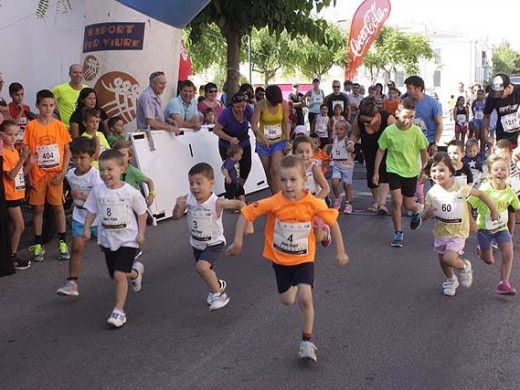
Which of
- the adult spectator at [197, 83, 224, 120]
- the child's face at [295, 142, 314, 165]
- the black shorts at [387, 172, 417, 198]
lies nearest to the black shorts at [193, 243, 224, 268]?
the child's face at [295, 142, 314, 165]

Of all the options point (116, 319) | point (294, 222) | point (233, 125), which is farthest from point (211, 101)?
point (294, 222)

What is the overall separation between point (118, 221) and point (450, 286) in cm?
293

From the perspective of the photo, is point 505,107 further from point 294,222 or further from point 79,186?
point 79,186

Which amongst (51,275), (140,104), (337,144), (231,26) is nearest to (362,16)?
(231,26)

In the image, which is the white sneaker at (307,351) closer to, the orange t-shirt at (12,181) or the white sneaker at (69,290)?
the white sneaker at (69,290)

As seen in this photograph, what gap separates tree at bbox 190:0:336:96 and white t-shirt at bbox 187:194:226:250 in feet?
27.1

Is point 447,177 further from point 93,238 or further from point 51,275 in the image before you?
point 93,238

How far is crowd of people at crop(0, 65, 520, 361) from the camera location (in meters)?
4.83

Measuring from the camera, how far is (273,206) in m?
4.79

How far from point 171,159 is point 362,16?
11.3m

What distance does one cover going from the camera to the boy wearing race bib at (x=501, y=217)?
605 centimetres

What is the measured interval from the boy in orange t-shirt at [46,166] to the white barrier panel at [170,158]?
171cm

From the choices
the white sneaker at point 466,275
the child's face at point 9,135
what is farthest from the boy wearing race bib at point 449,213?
the child's face at point 9,135

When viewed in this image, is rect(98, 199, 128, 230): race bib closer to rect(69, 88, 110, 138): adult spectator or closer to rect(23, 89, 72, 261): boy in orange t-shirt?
rect(23, 89, 72, 261): boy in orange t-shirt
